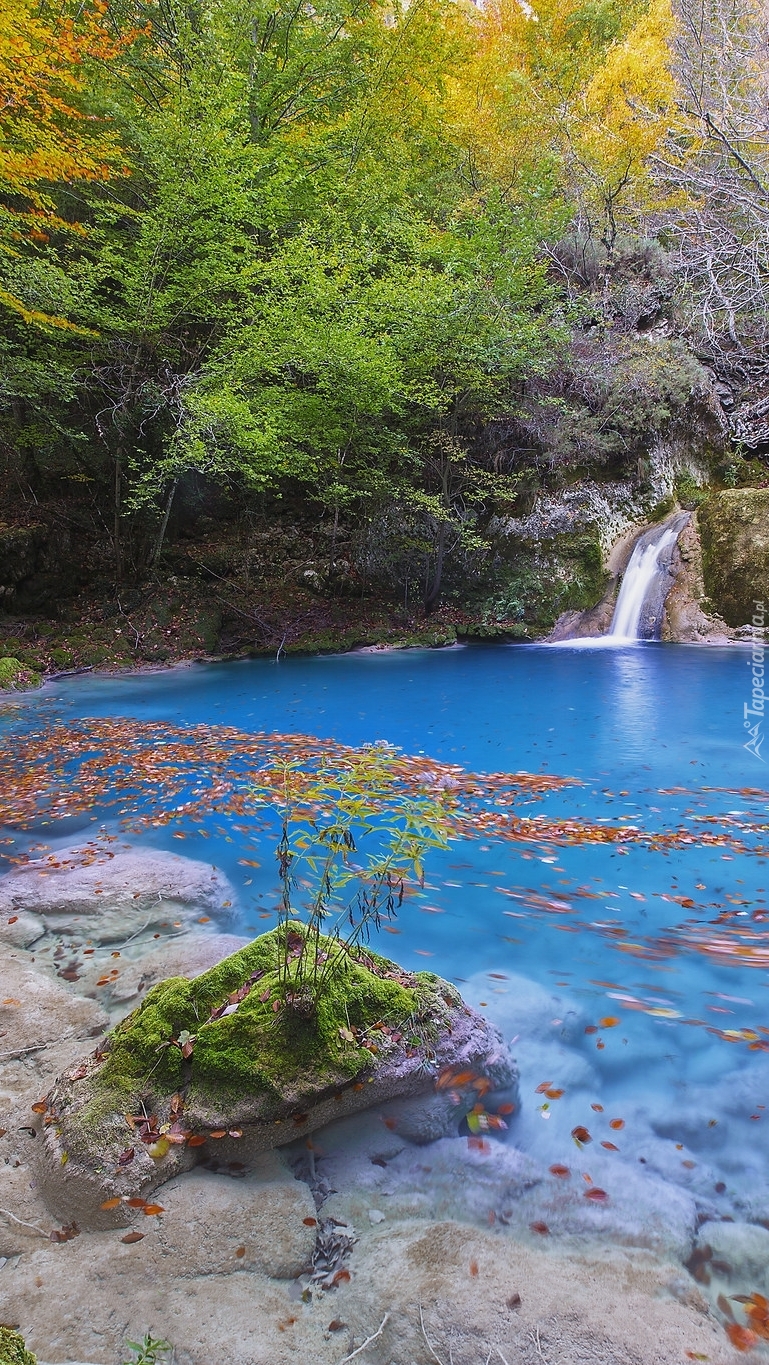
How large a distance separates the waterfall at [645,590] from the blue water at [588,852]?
10.9 ft

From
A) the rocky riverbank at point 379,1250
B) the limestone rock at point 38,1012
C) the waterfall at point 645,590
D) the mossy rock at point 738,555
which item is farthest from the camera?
the waterfall at point 645,590

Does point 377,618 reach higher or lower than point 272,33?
lower

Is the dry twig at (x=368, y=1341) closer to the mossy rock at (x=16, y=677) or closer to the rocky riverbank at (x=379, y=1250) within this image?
the rocky riverbank at (x=379, y=1250)

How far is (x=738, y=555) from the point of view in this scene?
14398 millimetres

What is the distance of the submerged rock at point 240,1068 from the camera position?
7.27 feet

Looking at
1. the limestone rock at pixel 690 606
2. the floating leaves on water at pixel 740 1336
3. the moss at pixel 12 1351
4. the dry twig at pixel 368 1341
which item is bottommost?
the dry twig at pixel 368 1341

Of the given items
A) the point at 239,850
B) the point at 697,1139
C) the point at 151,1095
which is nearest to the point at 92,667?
the point at 239,850

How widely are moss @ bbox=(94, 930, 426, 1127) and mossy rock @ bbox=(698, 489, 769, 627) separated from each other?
14153 mm

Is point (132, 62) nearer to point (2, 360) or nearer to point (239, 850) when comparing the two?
point (2, 360)

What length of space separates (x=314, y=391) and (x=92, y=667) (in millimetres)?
7023

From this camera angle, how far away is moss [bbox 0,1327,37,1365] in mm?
1340

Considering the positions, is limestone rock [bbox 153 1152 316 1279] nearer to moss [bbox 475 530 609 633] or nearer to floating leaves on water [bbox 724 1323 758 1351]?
floating leaves on water [bbox 724 1323 758 1351]

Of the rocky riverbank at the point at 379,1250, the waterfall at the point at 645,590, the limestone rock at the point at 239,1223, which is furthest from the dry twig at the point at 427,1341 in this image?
the waterfall at the point at 645,590

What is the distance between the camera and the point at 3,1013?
3.03m
